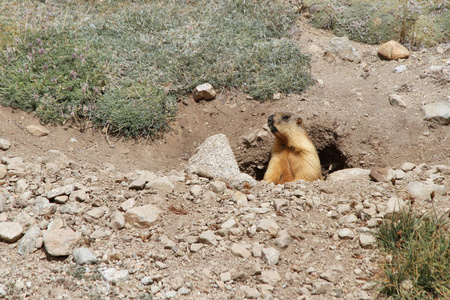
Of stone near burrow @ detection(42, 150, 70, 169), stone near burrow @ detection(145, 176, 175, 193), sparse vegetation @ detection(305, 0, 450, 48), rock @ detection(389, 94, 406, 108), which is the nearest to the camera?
stone near burrow @ detection(145, 176, 175, 193)

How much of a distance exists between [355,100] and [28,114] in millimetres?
4760

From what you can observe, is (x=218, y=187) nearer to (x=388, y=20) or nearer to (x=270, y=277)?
(x=270, y=277)

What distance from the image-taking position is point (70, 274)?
3090 millimetres

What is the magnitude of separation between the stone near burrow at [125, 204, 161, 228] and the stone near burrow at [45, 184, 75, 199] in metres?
0.66

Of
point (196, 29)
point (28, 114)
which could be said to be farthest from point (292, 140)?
point (28, 114)

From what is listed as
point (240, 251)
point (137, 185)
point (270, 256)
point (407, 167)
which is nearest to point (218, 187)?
point (137, 185)

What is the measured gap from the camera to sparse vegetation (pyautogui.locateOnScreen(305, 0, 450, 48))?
24.2 feet

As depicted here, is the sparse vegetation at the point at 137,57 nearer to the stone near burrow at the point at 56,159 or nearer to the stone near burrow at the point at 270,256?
the stone near burrow at the point at 56,159

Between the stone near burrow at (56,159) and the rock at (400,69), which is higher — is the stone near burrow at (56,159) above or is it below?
below

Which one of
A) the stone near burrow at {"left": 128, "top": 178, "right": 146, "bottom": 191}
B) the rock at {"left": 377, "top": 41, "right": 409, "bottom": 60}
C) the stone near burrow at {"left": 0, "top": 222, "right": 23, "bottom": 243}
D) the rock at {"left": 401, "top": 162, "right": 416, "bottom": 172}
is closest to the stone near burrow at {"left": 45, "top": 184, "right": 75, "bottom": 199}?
the stone near burrow at {"left": 0, "top": 222, "right": 23, "bottom": 243}

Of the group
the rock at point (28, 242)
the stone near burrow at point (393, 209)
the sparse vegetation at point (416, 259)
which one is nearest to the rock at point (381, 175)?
the stone near burrow at point (393, 209)

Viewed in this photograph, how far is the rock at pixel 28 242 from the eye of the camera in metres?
3.28

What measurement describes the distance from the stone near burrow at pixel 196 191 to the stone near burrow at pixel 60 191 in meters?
1.14

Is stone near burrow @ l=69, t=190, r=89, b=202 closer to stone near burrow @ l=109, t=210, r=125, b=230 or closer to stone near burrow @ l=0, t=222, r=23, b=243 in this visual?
stone near burrow @ l=109, t=210, r=125, b=230
